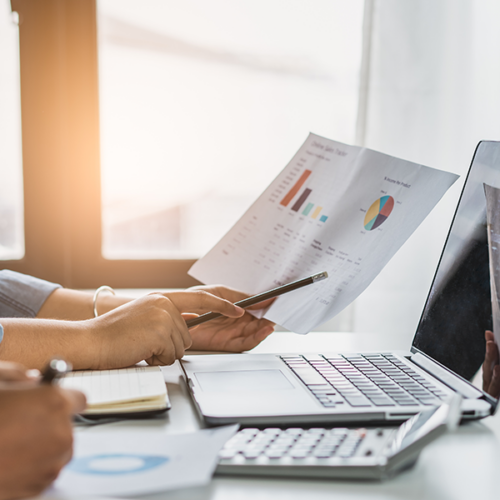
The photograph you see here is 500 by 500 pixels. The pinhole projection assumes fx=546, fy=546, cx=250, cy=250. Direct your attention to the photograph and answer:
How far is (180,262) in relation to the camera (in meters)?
1.45

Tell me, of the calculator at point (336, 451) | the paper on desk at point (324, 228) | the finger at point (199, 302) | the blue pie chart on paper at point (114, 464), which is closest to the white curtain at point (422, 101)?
the paper on desk at point (324, 228)

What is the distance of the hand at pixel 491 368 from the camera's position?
1.70 feet

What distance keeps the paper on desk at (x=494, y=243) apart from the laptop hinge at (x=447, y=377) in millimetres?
55

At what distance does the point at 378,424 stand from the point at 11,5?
132 cm

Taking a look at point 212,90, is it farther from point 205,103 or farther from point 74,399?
point 74,399

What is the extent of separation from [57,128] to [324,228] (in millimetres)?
859

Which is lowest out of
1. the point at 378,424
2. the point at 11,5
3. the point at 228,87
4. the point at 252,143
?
the point at 378,424

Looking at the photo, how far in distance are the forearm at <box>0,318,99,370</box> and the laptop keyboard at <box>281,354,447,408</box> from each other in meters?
0.24

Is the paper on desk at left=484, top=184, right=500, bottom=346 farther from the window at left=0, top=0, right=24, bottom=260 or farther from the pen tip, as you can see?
the window at left=0, top=0, right=24, bottom=260

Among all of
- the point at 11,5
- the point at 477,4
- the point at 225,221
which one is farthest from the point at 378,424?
the point at 11,5

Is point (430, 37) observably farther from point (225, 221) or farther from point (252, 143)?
point (225, 221)

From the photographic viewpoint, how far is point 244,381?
0.60m

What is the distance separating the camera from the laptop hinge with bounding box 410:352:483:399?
0.54 meters

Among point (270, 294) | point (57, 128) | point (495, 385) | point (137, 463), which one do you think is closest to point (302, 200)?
point (270, 294)
